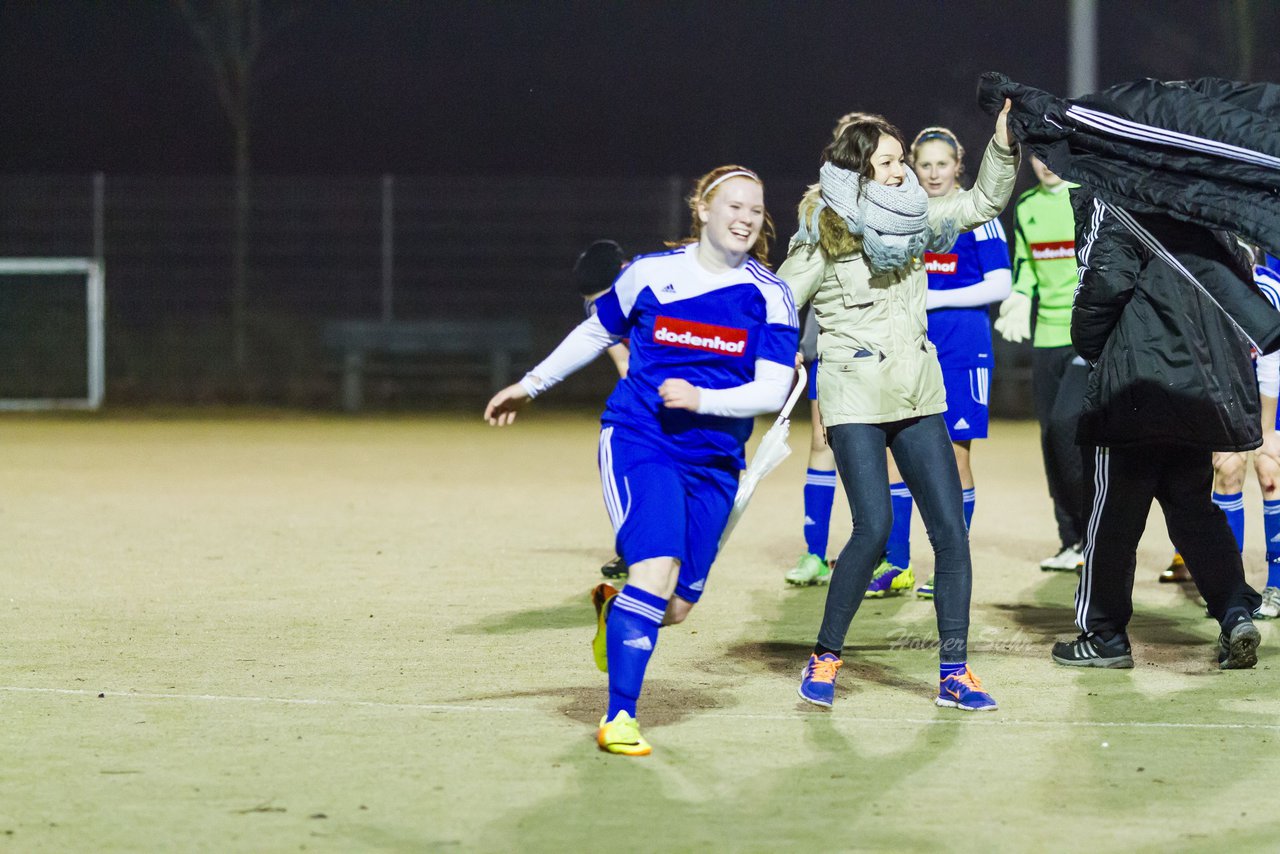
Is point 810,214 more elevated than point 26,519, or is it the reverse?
point 810,214

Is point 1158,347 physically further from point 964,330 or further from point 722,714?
point 722,714

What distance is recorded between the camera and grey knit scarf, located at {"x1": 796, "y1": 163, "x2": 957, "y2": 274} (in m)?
5.58

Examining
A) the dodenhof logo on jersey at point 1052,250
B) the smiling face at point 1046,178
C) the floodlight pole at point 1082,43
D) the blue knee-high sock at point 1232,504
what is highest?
the floodlight pole at point 1082,43

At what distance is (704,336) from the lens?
16.8 ft

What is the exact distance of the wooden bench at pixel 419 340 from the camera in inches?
811

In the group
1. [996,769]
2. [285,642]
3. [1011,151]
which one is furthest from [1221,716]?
[285,642]

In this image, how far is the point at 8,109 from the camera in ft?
120

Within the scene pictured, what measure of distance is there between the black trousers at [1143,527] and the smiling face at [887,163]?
1394 mm

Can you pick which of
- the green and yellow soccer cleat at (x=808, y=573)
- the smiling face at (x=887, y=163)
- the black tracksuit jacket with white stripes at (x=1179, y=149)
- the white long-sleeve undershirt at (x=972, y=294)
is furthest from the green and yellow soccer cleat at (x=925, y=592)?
the smiling face at (x=887, y=163)

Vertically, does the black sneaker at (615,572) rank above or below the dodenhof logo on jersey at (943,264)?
below

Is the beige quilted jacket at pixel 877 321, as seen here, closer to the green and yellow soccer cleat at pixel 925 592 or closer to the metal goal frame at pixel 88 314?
the green and yellow soccer cleat at pixel 925 592

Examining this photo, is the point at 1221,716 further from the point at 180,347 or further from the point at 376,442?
the point at 180,347

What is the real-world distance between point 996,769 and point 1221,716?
1067 mm

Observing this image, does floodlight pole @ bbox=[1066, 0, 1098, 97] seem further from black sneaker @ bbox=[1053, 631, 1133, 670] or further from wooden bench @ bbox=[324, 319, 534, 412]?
wooden bench @ bbox=[324, 319, 534, 412]
